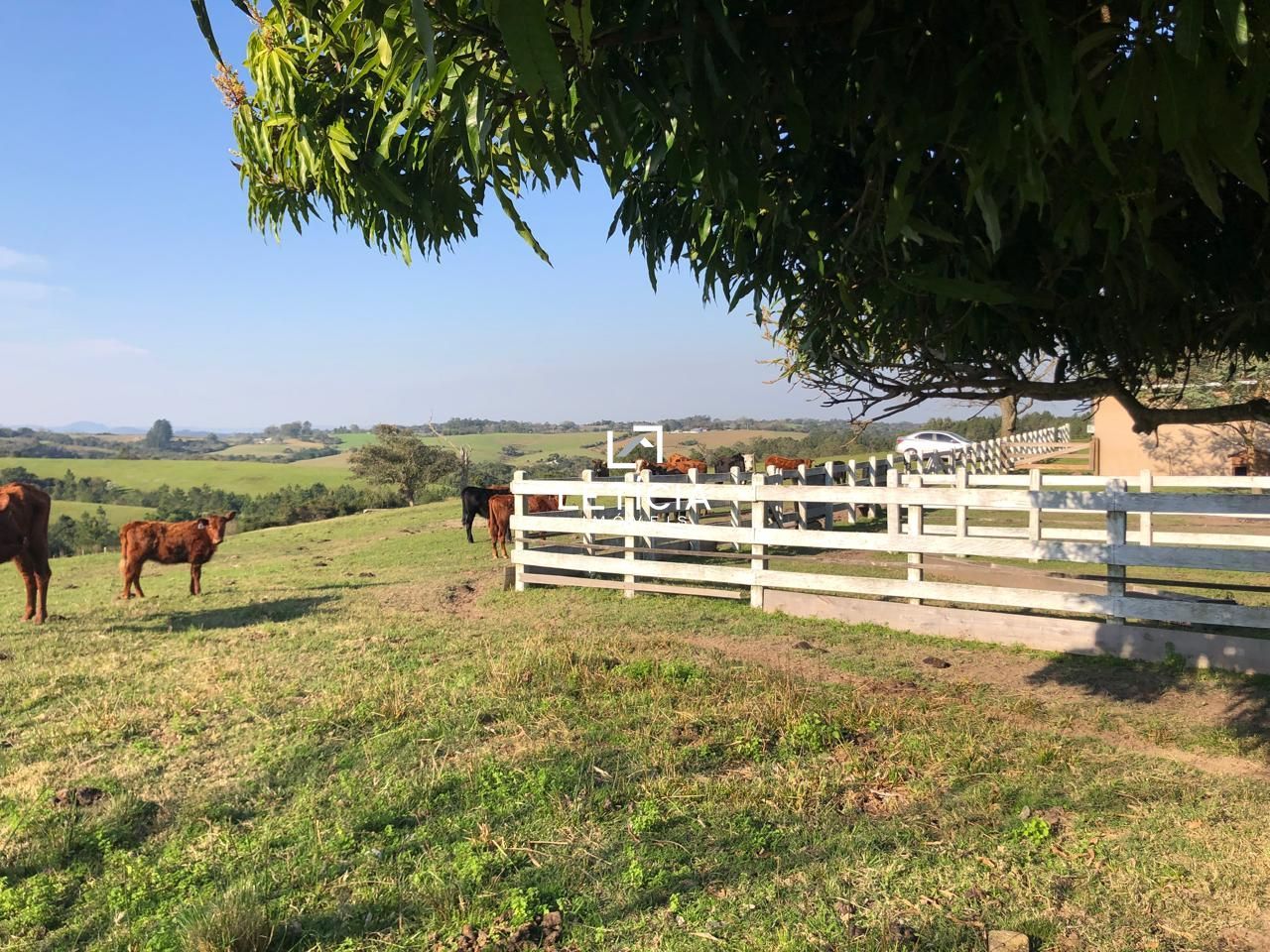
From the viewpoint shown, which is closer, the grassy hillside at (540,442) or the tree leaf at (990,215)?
the tree leaf at (990,215)

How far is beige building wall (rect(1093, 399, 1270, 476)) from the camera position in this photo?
24734mm

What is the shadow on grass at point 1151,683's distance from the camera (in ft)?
18.0

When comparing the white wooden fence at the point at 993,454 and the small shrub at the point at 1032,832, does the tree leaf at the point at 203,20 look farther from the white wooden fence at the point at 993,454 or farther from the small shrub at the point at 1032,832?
the white wooden fence at the point at 993,454

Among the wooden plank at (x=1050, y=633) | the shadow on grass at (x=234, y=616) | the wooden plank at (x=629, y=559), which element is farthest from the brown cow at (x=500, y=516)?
the wooden plank at (x=1050, y=633)

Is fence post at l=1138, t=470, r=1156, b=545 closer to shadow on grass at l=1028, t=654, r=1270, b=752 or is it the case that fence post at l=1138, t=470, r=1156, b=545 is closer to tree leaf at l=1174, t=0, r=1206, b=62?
shadow on grass at l=1028, t=654, r=1270, b=752

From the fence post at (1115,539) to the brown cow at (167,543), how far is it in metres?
10.2

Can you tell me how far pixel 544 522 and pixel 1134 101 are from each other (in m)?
9.96

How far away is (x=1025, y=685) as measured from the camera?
6367mm

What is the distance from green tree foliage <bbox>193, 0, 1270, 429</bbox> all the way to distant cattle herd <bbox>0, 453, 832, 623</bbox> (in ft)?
27.3

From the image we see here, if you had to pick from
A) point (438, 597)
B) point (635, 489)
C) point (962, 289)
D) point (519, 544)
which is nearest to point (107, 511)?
point (438, 597)

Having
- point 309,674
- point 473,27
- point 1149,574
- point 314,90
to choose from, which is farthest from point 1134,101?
point 1149,574

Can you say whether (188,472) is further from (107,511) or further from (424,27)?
(424,27)

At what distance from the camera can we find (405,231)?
2613 mm

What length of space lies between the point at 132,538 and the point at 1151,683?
11.5 metres
